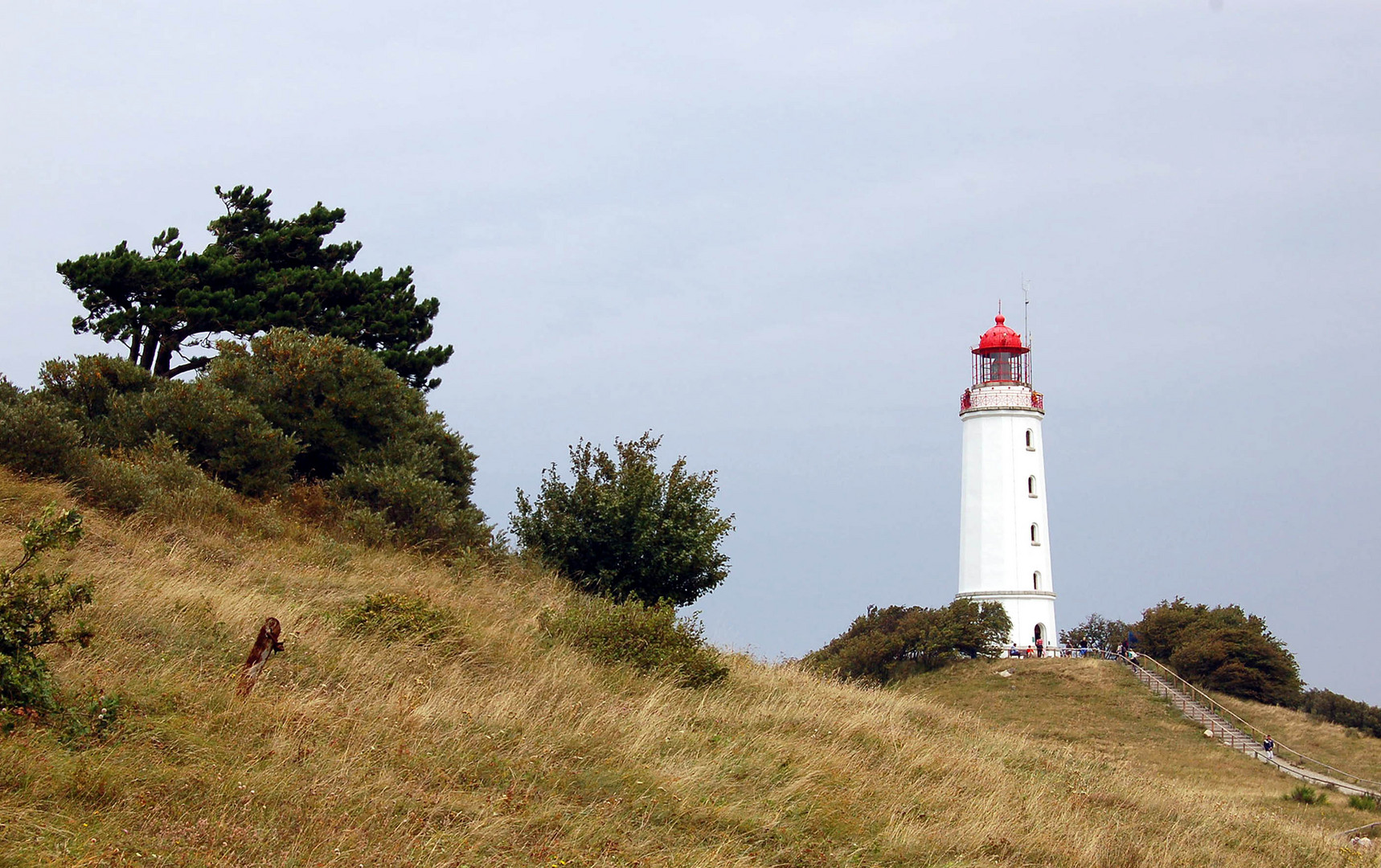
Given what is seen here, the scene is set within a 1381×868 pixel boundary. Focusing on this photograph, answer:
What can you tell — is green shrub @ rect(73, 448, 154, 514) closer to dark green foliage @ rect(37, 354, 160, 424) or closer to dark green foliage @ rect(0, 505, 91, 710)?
dark green foliage @ rect(37, 354, 160, 424)

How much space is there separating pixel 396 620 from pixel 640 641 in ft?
11.3

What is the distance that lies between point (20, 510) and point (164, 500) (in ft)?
6.87

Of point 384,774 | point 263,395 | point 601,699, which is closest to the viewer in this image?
point 384,774

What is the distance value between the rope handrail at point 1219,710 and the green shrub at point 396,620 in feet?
99.2

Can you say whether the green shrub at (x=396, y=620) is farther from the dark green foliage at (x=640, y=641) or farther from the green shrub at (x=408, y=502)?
the green shrub at (x=408, y=502)

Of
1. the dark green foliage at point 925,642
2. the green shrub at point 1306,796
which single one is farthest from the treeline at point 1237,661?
the green shrub at point 1306,796

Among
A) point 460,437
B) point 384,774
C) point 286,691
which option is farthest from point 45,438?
point 384,774

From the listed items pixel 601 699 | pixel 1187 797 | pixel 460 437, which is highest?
pixel 460 437

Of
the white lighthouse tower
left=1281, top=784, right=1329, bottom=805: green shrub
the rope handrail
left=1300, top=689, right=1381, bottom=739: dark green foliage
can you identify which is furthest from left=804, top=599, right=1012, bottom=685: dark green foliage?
left=1281, top=784, right=1329, bottom=805: green shrub

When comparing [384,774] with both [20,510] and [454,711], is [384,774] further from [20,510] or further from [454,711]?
[20,510]

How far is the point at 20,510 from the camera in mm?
15188

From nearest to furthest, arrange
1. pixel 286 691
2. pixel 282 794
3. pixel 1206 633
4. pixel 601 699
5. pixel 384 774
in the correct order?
pixel 282 794, pixel 384 774, pixel 286 691, pixel 601 699, pixel 1206 633

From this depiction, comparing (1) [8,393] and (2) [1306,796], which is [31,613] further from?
(2) [1306,796]

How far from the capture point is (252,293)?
103ft
